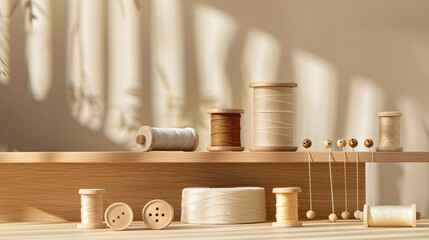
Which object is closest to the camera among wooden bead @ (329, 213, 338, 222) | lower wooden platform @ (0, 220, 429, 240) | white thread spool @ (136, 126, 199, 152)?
lower wooden platform @ (0, 220, 429, 240)

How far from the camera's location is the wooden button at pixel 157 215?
2158 mm

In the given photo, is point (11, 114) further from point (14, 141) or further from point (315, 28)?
point (315, 28)

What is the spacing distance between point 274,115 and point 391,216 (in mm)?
523

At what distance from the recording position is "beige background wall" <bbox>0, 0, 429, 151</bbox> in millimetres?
2574

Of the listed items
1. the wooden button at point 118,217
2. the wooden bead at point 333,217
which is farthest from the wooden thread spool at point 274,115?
the wooden button at point 118,217

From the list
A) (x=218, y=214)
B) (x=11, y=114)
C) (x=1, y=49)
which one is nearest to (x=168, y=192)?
(x=218, y=214)

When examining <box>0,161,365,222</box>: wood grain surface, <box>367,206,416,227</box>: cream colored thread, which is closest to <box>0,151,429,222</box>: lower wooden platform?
<box>0,161,365,222</box>: wood grain surface

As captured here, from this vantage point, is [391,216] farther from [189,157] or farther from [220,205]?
[189,157]

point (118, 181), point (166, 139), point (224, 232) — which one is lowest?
point (224, 232)

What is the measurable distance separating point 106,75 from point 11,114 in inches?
15.7

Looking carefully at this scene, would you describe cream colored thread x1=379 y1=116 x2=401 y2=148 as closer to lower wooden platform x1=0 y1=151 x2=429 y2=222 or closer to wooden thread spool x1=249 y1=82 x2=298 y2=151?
lower wooden platform x1=0 y1=151 x2=429 y2=222

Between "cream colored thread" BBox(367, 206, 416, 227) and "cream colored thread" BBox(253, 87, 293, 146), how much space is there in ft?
1.28

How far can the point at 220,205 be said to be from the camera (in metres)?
2.27

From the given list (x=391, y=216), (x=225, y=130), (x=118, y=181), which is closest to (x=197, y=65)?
(x=225, y=130)
